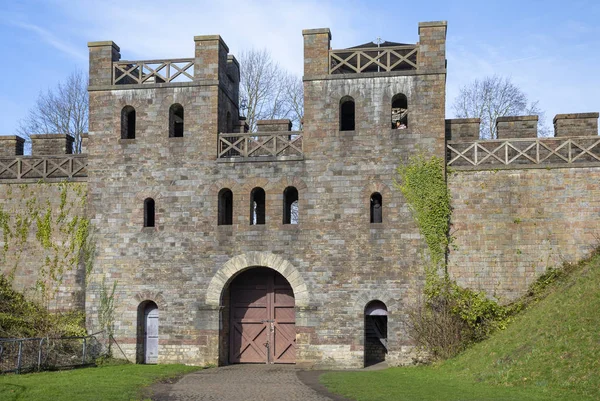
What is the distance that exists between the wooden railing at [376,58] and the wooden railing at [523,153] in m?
2.91

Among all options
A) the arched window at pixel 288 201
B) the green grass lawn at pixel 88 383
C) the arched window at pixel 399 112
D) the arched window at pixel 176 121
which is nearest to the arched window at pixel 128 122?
the arched window at pixel 176 121

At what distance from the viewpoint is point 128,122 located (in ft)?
82.6

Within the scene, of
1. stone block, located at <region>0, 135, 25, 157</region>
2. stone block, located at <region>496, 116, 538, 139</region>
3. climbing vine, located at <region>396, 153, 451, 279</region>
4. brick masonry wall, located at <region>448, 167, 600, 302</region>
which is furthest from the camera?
stone block, located at <region>0, 135, 25, 157</region>

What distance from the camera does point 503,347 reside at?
18.7 metres

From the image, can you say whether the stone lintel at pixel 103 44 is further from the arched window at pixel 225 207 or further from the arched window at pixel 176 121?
the arched window at pixel 225 207

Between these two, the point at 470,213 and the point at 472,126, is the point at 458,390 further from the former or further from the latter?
the point at 472,126

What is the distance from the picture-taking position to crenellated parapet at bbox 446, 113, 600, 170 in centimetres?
2238

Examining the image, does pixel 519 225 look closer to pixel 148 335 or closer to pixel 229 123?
pixel 229 123

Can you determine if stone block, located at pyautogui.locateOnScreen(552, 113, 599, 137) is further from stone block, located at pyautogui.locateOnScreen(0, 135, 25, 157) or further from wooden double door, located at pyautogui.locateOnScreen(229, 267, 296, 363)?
stone block, located at pyautogui.locateOnScreen(0, 135, 25, 157)

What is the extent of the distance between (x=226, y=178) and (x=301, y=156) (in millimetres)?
2468

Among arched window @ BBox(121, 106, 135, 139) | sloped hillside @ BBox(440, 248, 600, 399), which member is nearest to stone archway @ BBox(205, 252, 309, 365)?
sloped hillside @ BBox(440, 248, 600, 399)

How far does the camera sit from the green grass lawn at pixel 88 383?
15961 mm

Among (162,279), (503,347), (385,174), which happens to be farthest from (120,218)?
(503,347)

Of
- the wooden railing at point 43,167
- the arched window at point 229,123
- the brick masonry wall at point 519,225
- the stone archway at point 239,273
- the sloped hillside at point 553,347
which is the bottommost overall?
the sloped hillside at point 553,347
